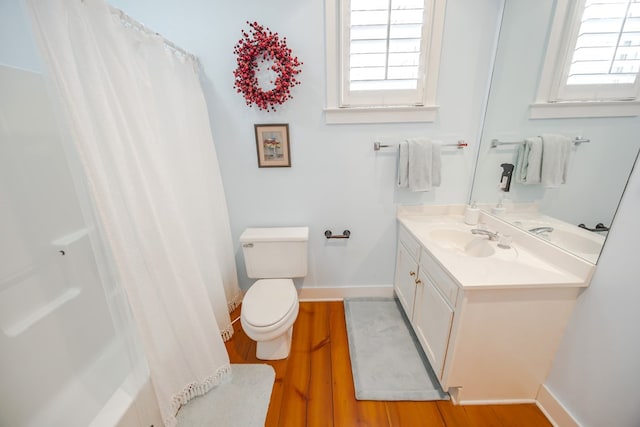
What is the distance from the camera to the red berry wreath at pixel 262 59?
4.81ft

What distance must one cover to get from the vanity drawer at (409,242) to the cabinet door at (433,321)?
144 mm

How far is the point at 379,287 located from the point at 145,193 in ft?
5.97

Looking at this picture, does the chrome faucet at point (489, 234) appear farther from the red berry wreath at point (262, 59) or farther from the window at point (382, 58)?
the red berry wreath at point (262, 59)

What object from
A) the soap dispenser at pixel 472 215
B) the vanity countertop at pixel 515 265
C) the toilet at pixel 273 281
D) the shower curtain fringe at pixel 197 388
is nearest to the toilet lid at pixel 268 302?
the toilet at pixel 273 281

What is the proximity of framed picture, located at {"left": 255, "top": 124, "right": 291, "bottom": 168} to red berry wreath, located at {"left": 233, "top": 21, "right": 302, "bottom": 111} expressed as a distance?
0.17 meters

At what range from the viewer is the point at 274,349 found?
154 cm

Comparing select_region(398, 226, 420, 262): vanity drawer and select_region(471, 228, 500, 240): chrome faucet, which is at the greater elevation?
select_region(471, 228, 500, 240): chrome faucet

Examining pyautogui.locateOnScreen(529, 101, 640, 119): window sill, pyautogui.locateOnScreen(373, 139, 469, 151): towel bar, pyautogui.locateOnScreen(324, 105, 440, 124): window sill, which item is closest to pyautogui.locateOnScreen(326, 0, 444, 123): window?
pyautogui.locateOnScreen(324, 105, 440, 124): window sill

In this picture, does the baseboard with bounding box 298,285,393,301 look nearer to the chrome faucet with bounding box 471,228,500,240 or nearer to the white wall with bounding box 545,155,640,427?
the chrome faucet with bounding box 471,228,500,240

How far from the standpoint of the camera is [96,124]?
33.6 inches

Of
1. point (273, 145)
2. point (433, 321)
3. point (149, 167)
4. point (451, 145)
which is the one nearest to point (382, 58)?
point (451, 145)

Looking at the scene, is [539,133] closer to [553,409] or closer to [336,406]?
[553,409]

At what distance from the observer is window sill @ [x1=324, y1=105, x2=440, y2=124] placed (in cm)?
161

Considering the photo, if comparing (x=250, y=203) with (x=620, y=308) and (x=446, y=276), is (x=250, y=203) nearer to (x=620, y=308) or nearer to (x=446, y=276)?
(x=446, y=276)
